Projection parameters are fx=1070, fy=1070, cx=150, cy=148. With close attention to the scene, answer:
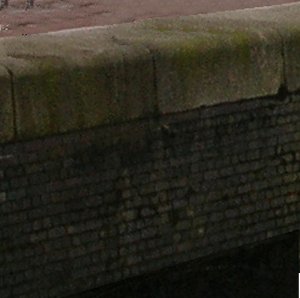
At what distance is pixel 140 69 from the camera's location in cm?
641

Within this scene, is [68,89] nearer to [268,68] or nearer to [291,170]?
[268,68]

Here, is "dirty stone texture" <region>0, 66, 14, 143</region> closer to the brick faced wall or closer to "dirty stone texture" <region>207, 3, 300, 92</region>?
the brick faced wall

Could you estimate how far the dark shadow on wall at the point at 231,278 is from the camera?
6.96m

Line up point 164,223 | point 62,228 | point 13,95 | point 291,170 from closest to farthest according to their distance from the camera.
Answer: point 13,95, point 62,228, point 164,223, point 291,170

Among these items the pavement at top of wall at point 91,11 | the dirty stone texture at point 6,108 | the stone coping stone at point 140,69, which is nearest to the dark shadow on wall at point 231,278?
the stone coping stone at point 140,69

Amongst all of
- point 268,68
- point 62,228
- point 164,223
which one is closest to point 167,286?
point 164,223

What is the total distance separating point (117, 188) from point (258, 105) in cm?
119

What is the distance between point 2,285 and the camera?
620cm

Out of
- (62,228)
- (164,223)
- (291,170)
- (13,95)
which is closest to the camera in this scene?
(13,95)

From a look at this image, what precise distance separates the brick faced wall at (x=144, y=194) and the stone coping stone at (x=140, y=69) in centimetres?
11

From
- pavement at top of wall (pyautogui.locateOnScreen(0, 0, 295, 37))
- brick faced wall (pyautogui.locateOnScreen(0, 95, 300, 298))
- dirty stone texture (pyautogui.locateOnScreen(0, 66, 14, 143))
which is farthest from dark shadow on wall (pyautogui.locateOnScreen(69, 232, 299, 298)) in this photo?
pavement at top of wall (pyautogui.locateOnScreen(0, 0, 295, 37))

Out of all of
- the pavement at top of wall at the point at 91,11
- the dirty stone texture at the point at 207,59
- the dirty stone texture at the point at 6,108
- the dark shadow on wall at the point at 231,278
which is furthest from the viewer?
the pavement at top of wall at the point at 91,11

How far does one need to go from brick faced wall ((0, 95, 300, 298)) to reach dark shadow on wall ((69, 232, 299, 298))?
12 centimetres

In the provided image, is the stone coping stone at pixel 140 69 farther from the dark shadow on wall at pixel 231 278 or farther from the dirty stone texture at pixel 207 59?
the dark shadow on wall at pixel 231 278
